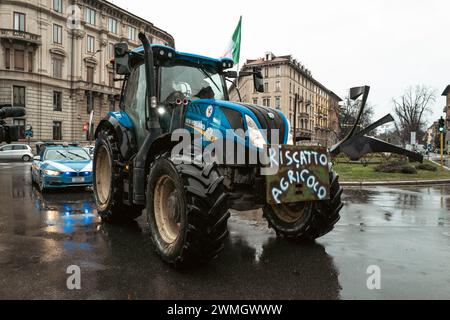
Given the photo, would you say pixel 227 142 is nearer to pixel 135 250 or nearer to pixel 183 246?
pixel 183 246

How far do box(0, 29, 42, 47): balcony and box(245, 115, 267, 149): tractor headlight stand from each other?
46.9m

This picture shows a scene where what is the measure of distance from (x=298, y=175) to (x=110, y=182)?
365 centimetres

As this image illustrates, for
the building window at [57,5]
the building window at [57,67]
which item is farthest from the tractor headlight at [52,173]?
the building window at [57,5]

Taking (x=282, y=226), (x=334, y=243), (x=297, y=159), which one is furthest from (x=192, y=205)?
Result: (x=334, y=243)

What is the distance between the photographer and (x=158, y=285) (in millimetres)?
3965

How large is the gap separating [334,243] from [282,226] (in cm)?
83

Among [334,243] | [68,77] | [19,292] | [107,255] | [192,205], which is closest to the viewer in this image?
[19,292]

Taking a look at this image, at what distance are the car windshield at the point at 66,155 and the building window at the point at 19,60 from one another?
3795 centimetres

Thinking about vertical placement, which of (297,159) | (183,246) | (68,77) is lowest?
(183,246)

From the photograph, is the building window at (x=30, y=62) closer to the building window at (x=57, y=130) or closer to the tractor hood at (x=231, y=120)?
the building window at (x=57, y=130)

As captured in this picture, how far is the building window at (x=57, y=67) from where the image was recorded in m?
48.3

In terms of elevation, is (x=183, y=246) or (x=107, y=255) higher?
(x=183, y=246)

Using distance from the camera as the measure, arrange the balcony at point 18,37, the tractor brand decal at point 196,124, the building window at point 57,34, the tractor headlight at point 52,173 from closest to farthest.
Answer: the tractor brand decal at point 196,124, the tractor headlight at point 52,173, the balcony at point 18,37, the building window at point 57,34

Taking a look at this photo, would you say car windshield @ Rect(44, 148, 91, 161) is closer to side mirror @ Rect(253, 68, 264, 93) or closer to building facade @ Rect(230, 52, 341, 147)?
side mirror @ Rect(253, 68, 264, 93)
